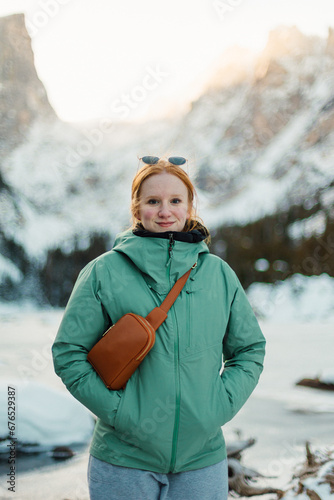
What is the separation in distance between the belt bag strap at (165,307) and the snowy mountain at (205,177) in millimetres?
5549

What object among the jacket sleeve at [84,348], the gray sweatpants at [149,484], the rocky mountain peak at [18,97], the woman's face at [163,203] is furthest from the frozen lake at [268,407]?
the rocky mountain peak at [18,97]

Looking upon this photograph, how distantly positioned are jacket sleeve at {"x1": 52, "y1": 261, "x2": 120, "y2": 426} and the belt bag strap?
0.40 ft

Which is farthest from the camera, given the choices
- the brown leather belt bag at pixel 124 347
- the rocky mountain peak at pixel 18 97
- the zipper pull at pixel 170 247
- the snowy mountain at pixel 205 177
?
the rocky mountain peak at pixel 18 97

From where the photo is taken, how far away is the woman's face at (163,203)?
976mm

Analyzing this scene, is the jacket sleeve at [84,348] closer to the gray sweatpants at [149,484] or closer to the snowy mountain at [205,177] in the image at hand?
the gray sweatpants at [149,484]

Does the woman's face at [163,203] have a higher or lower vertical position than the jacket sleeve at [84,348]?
higher

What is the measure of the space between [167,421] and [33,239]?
759cm

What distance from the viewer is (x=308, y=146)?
12484 millimetres

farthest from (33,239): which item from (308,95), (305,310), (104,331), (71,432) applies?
(308,95)

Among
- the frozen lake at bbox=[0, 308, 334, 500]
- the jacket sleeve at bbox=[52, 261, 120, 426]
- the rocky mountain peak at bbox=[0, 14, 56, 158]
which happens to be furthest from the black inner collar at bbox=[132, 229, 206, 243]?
the rocky mountain peak at bbox=[0, 14, 56, 158]

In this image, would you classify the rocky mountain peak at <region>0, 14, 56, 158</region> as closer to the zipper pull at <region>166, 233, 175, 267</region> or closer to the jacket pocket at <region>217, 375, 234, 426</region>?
the zipper pull at <region>166, 233, 175, 267</region>

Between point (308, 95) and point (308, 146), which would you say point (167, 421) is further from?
point (308, 95)

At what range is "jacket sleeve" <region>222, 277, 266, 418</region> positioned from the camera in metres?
0.96

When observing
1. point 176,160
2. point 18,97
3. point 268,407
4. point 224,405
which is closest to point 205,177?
point 18,97
